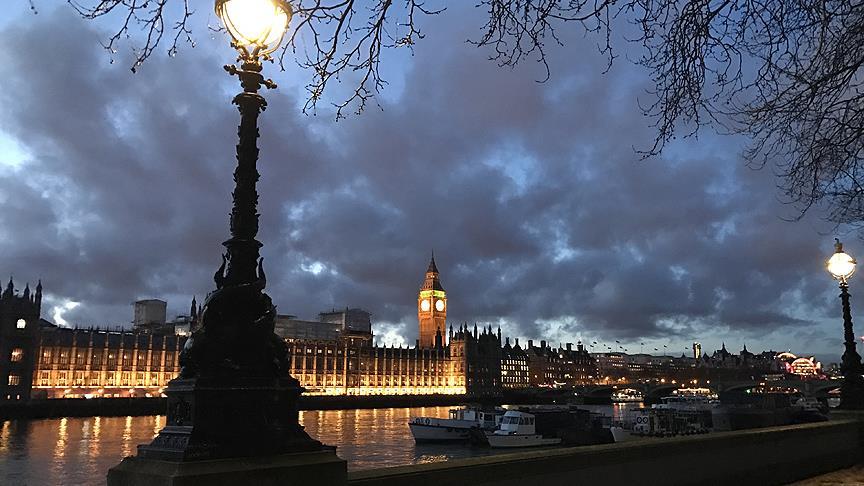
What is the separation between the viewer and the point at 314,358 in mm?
132875

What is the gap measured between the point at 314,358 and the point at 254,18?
132 metres

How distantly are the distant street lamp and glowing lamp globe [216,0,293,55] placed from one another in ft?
45.8

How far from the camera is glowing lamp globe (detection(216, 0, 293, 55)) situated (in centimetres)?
521

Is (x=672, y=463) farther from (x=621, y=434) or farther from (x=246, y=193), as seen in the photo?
(x=621, y=434)

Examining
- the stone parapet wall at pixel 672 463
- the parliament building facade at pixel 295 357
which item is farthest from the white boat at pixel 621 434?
the parliament building facade at pixel 295 357

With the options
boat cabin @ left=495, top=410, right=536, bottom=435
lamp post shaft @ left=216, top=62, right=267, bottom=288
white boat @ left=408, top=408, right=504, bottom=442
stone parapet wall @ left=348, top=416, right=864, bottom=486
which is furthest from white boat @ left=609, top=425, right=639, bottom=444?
lamp post shaft @ left=216, top=62, right=267, bottom=288

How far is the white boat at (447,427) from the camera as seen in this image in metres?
49.9

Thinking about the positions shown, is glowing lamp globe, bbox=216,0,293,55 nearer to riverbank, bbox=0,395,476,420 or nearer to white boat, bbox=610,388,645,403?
riverbank, bbox=0,395,476,420

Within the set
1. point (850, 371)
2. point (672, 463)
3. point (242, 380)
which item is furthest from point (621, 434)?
point (242, 380)

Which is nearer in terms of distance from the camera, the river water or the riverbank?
the river water

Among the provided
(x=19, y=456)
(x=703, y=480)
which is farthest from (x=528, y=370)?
(x=703, y=480)

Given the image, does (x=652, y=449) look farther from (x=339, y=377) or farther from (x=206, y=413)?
(x=339, y=377)

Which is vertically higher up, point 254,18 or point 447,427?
point 254,18

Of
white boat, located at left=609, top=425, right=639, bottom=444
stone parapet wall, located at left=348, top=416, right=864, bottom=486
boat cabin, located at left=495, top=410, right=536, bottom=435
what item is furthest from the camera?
boat cabin, located at left=495, top=410, right=536, bottom=435
